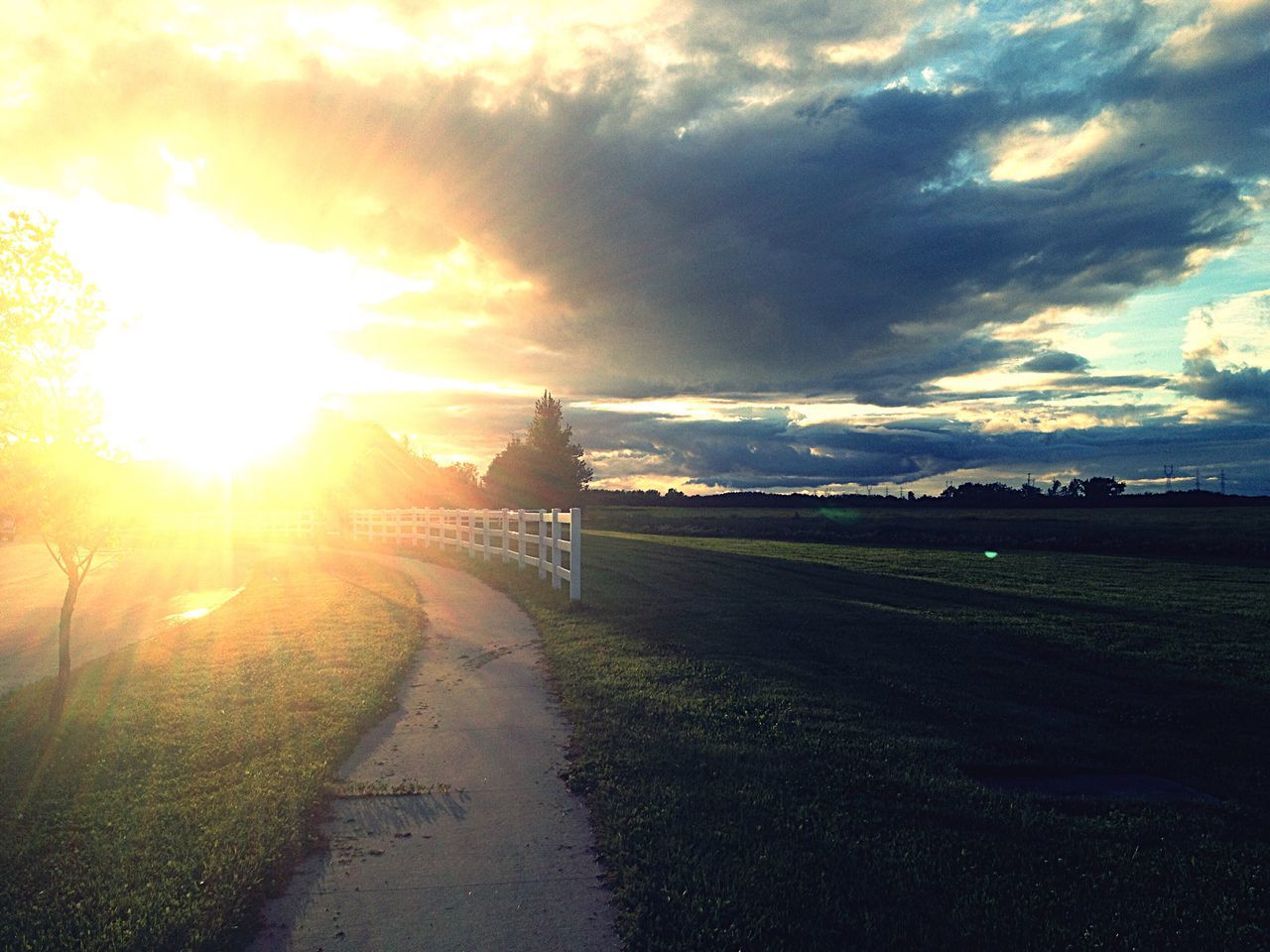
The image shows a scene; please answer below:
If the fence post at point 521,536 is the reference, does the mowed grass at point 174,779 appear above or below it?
below

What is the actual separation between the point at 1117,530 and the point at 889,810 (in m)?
38.6

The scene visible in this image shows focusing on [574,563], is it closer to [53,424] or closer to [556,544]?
[556,544]

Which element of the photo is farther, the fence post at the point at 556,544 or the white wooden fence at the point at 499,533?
the fence post at the point at 556,544

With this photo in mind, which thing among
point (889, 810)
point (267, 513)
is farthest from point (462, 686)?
point (267, 513)

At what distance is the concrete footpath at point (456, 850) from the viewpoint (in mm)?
4266

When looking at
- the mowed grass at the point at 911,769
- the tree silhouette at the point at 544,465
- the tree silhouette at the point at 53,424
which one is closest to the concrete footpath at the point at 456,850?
the mowed grass at the point at 911,769

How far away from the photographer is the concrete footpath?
4.27 meters

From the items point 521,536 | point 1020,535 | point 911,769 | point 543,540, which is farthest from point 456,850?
point 1020,535

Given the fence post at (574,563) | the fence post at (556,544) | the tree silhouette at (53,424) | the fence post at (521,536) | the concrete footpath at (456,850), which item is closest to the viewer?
the concrete footpath at (456,850)

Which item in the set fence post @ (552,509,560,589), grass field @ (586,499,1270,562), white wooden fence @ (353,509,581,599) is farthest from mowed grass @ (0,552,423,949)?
grass field @ (586,499,1270,562)

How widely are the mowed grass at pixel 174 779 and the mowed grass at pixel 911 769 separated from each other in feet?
6.50

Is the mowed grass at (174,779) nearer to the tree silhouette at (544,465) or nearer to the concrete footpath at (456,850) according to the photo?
the concrete footpath at (456,850)

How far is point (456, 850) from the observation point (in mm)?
5176

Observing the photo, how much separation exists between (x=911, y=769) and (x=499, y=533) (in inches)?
737
